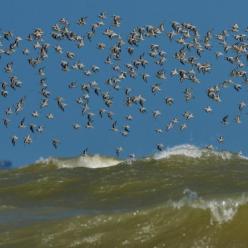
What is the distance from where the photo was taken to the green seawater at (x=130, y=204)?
26.7m

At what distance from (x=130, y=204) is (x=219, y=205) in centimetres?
684

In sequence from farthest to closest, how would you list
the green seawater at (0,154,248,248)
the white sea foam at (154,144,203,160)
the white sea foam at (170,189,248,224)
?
the white sea foam at (154,144,203,160) → the white sea foam at (170,189,248,224) → the green seawater at (0,154,248,248)

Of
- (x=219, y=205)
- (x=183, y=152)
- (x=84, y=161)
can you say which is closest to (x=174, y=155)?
(x=183, y=152)

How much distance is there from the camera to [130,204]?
34.4m

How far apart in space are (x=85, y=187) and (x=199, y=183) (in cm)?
462

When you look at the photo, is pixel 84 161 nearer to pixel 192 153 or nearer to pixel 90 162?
pixel 90 162

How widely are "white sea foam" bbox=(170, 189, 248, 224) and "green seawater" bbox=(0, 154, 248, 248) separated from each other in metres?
0.02

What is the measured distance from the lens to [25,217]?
107ft

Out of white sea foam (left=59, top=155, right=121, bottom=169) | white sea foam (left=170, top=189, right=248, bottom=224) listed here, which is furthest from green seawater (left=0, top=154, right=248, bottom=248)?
white sea foam (left=59, top=155, right=121, bottom=169)

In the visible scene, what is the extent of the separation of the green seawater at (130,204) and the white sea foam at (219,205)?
0.02m

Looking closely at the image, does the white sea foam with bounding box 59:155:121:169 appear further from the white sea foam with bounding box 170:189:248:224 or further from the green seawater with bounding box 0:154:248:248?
the white sea foam with bounding box 170:189:248:224

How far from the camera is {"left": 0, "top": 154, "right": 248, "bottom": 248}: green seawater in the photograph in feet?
87.5

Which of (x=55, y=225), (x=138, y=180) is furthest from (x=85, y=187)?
(x=55, y=225)

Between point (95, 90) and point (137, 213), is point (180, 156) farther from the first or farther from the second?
point (137, 213)
